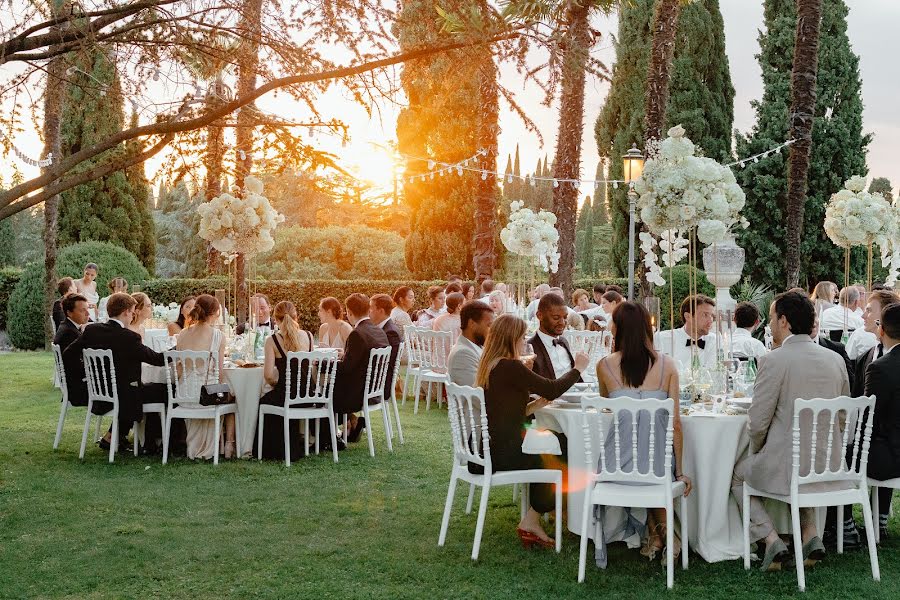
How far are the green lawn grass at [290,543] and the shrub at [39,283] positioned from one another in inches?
472

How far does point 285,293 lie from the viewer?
21.4 m

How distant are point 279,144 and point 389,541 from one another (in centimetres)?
246

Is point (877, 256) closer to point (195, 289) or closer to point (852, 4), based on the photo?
point (852, 4)

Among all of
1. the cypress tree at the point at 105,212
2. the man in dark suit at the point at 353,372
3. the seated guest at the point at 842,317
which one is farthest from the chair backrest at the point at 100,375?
the cypress tree at the point at 105,212

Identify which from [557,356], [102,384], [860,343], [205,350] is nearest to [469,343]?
[557,356]

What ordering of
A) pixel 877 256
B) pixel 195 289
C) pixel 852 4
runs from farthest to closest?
pixel 877 256
pixel 852 4
pixel 195 289

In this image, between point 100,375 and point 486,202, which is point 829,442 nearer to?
point 100,375

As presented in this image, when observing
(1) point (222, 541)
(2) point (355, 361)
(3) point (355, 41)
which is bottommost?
(1) point (222, 541)

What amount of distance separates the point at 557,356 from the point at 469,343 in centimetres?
85

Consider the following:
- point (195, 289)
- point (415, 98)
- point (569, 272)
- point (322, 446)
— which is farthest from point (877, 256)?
point (415, 98)

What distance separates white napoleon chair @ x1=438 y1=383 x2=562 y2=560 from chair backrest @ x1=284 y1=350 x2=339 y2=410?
2.43m

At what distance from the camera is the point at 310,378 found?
770cm

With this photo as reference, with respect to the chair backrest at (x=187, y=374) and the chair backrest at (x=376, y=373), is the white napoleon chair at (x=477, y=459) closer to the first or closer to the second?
the chair backrest at (x=376, y=373)

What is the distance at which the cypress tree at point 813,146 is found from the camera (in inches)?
882
